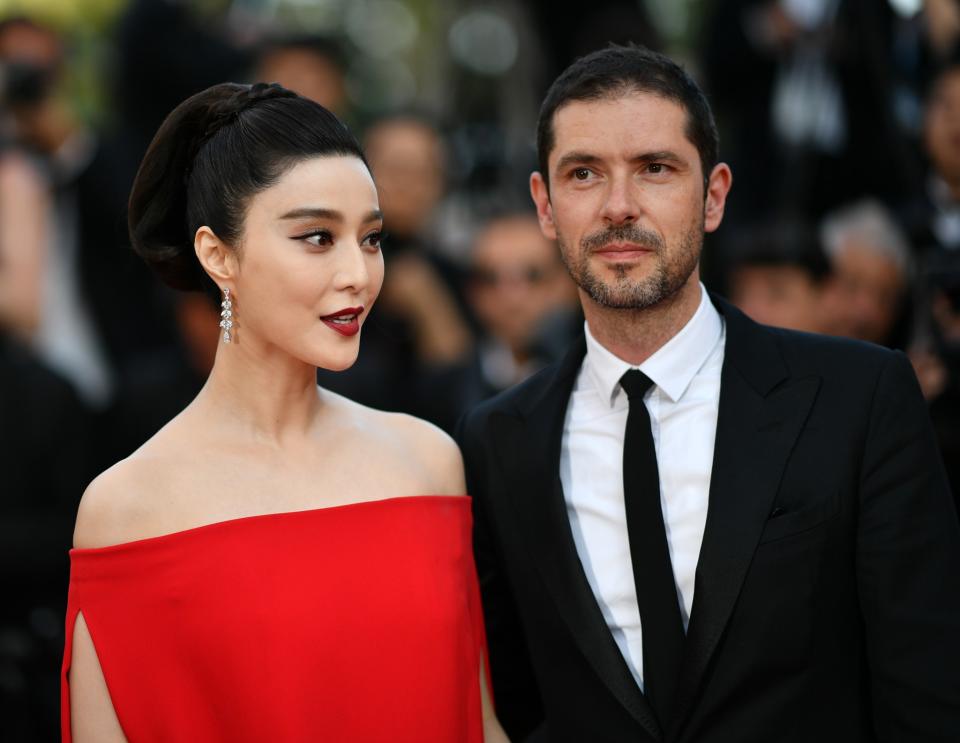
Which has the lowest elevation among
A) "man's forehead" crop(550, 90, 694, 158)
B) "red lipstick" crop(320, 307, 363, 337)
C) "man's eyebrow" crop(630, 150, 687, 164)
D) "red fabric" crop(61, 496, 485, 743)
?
"red fabric" crop(61, 496, 485, 743)

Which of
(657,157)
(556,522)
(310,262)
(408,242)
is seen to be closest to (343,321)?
(310,262)

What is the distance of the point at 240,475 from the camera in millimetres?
2961

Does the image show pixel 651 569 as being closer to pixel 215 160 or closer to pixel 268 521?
pixel 268 521

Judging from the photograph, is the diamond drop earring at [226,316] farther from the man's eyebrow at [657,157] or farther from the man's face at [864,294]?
the man's face at [864,294]

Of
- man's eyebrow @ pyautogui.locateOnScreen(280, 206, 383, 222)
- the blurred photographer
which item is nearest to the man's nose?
man's eyebrow @ pyautogui.locateOnScreen(280, 206, 383, 222)

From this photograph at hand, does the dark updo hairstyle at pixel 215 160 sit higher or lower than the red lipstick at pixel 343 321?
higher

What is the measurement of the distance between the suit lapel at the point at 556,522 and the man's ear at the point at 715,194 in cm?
45

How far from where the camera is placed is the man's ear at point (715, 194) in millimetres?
3266

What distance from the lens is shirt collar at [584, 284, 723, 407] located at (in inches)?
123

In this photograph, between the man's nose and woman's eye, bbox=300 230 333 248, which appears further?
the man's nose

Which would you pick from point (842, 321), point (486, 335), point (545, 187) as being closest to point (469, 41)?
point (486, 335)

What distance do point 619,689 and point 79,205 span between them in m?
3.48

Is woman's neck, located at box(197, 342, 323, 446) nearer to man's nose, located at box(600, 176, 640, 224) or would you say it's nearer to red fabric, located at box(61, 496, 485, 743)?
red fabric, located at box(61, 496, 485, 743)

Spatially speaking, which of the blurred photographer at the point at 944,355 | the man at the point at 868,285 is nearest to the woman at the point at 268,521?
the blurred photographer at the point at 944,355
